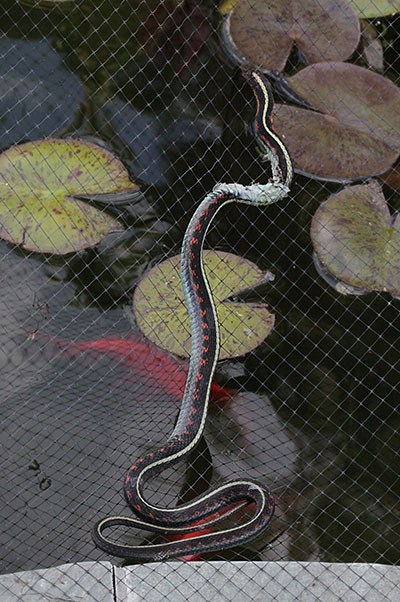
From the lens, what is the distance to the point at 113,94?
406 cm

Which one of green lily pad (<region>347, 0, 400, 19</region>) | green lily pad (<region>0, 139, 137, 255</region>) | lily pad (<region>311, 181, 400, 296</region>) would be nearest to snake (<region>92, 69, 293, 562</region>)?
lily pad (<region>311, 181, 400, 296</region>)

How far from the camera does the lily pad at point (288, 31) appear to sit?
4.11 meters

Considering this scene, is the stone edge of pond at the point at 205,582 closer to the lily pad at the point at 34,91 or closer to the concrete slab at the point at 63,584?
the concrete slab at the point at 63,584

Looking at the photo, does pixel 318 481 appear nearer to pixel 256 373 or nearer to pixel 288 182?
pixel 256 373

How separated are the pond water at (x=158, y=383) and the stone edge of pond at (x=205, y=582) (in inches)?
14.8

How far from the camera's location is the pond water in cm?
331

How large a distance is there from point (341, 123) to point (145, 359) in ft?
6.00

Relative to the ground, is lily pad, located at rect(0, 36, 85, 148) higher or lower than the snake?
higher

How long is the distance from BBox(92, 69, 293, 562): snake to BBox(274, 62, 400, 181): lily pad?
0.42 meters

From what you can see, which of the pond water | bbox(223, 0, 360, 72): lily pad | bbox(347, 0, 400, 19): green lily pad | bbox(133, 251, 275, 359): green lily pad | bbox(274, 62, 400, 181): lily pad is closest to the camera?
the pond water

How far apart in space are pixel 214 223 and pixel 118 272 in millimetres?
621

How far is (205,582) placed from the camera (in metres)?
2.76

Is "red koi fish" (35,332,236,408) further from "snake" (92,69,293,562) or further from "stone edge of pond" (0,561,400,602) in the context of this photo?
"stone edge of pond" (0,561,400,602)

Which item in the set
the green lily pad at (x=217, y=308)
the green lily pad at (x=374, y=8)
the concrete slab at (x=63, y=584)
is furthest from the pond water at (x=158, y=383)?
the green lily pad at (x=374, y=8)
